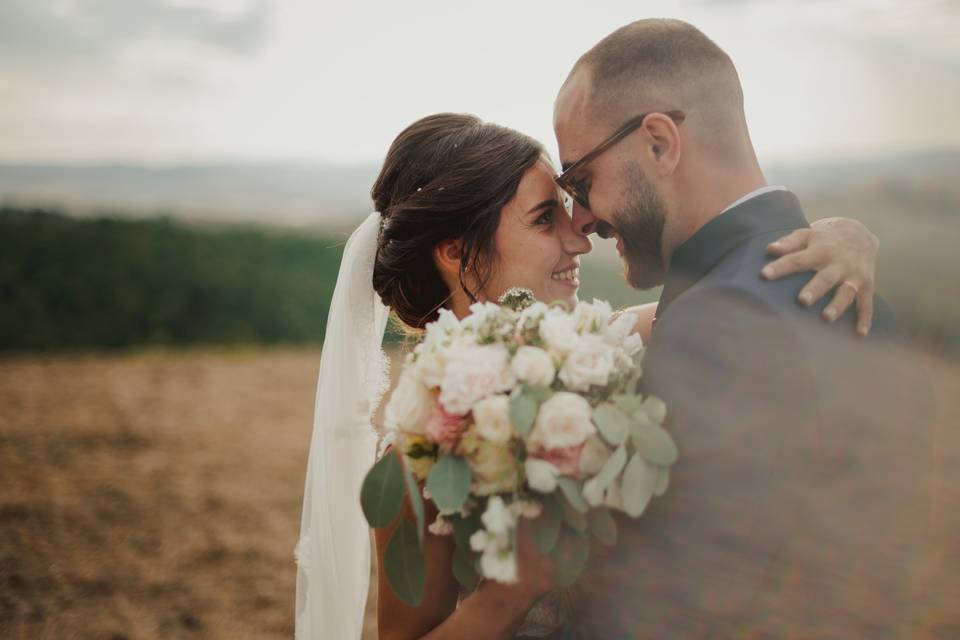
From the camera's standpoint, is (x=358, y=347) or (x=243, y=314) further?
(x=243, y=314)

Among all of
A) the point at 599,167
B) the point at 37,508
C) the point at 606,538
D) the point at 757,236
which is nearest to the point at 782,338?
the point at 757,236

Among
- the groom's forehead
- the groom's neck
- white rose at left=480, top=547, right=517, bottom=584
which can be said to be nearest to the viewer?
white rose at left=480, top=547, right=517, bottom=584

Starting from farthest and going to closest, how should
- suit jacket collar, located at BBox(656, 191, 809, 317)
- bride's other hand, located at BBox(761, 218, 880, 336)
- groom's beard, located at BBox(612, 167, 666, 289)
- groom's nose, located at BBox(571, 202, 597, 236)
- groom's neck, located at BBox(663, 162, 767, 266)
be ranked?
groom's nose, located at BBox(571, 202, 597, 236) → groom's beard, located at BBox(612, 167, 666, 289) → groom's neck, located at BBox(663, 162, 767, 266) → suit jacket collar, located at BBox(656, 191, 809, 317) → bride's other hand, located at BBox(761, 218, 880, 336)

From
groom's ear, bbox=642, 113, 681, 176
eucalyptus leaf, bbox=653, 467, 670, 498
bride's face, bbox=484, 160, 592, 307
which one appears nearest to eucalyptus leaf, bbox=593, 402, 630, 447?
eucalyptus leaf, bbox=653, 467, 670, 498

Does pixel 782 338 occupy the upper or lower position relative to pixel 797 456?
upper

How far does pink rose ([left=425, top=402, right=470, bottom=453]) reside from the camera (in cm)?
187

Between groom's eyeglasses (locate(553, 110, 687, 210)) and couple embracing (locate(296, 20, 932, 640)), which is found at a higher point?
groom's eyeglasses (locate(553, 110, 687, 210))

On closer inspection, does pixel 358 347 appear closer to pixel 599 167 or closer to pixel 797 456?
pixel 599 167

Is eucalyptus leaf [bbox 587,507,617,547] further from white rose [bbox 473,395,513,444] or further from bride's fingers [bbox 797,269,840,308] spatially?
bride's fingers [bbox 797,269,840,308]

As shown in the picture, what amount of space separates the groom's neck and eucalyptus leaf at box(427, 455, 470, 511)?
117 cm

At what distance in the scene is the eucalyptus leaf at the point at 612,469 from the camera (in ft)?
5.79

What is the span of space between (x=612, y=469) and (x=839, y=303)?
0.82 m

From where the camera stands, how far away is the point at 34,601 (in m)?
6.26

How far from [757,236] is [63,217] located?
54.1ft
